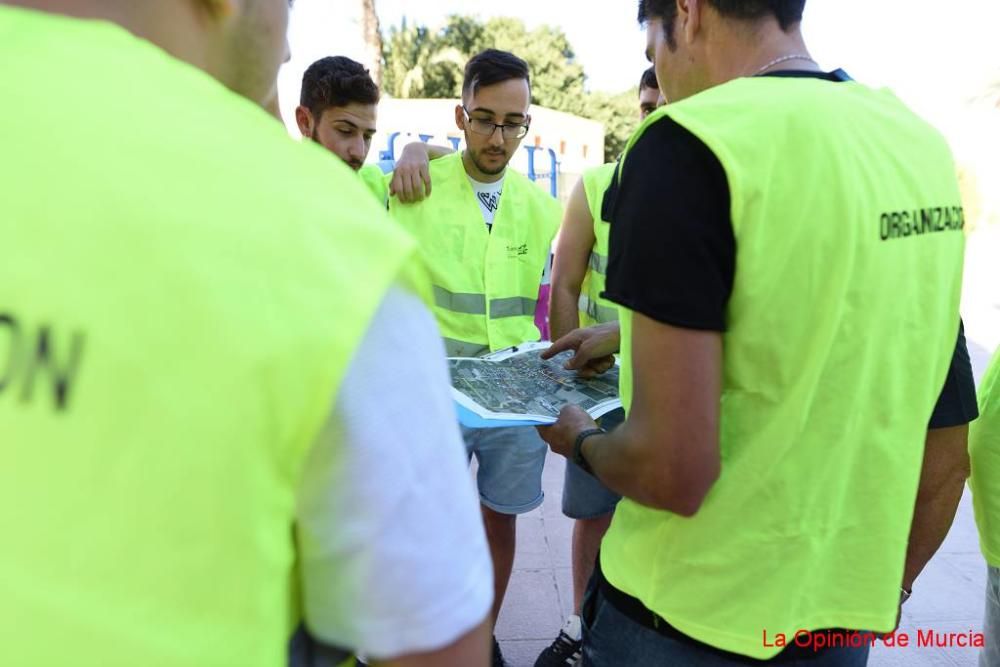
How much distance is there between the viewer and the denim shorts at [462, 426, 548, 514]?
263cm

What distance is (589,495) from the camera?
8.22 ft

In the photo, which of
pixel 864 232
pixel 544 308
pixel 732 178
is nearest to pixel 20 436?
pixel 732 178

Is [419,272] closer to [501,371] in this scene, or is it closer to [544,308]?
[501,371]

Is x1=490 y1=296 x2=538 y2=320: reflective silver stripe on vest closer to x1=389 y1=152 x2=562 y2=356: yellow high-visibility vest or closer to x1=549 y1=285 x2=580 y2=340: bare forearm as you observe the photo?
x1=389 y1=152 x2=562 y2=356: yellow high-visibility vest

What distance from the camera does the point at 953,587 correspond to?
309 cm

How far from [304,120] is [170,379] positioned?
114 inches

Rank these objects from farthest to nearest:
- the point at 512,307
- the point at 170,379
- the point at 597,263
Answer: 1. the point at 512,307
2. the point at 597,263
3. the point at 170,379

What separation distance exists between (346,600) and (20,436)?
27 cm

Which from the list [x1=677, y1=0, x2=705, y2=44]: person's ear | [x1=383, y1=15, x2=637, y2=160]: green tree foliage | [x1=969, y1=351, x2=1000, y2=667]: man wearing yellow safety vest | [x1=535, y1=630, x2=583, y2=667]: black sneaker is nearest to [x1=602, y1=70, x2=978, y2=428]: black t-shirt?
[x1=677, y1=0, x2=705, y2=44]: person's ear

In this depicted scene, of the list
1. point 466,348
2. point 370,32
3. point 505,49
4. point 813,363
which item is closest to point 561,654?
point 466,348

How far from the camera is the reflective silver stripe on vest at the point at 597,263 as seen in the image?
2.54m

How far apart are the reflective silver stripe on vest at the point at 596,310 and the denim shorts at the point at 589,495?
14.1 inches

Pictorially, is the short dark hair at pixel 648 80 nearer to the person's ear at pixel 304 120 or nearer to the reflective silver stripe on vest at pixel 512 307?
the reflective silver stripe on vest at pixel 512 307

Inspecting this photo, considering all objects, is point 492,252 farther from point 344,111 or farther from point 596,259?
point 344,111
